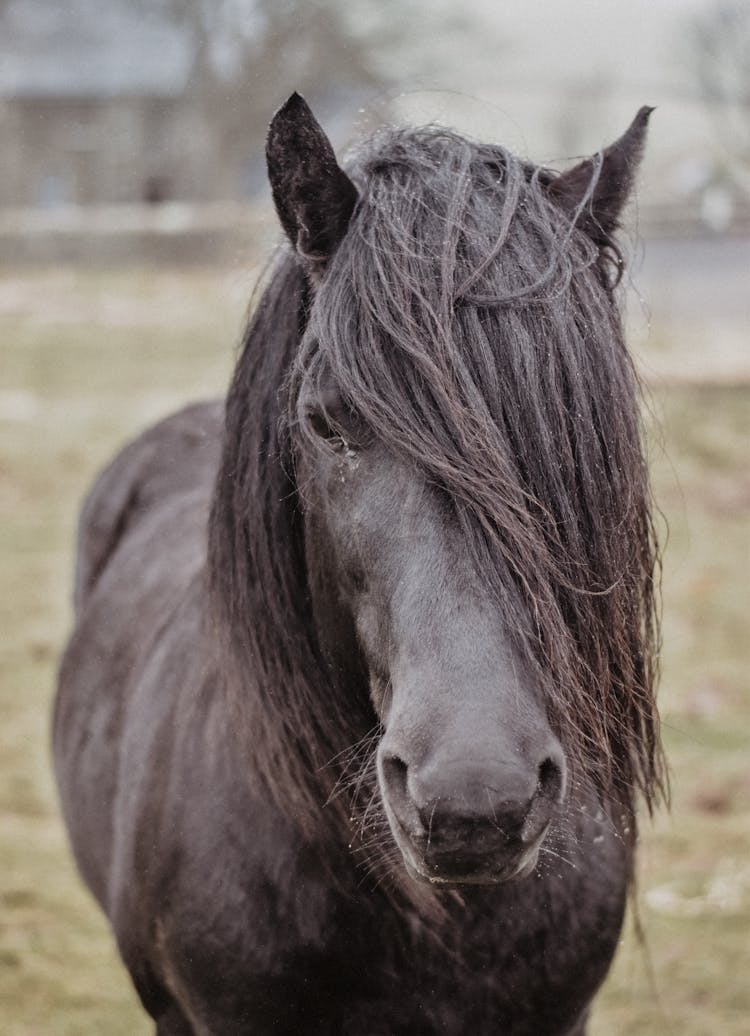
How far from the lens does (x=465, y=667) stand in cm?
144

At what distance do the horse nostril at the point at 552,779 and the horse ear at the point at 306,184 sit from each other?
861 millimetres

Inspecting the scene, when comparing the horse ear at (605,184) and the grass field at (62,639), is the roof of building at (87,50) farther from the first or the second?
the horse ear at (605,184)

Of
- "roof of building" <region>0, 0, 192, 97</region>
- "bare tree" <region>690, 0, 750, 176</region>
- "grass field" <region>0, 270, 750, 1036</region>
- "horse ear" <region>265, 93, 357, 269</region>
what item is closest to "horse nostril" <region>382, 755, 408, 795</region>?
"grass field" <region>0, 270, 750, 1036</region>

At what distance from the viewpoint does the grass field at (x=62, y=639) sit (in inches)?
147

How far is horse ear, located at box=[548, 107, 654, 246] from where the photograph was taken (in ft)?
6.06

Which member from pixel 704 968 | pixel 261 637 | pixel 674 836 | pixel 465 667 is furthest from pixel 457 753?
pixel 674 836

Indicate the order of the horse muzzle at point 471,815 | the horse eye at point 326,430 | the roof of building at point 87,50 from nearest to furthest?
1. the horse muzzle at point 471,815
2. the horse eye at point 326,430
3. the roof of building at point 87,50

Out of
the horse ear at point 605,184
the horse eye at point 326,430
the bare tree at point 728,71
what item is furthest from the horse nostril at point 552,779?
the bare tree at point 728,71

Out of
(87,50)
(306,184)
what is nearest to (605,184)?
(306,184)

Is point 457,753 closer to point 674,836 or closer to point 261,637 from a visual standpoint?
point 261,637

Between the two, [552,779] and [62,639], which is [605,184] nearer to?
[552,779]

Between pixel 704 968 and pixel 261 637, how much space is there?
251cm

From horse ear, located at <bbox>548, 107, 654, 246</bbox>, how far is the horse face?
1.68 ft

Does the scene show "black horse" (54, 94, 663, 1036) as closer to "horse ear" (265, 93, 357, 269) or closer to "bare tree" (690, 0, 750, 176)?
"horse ear" (265, 93, 357, 269)
